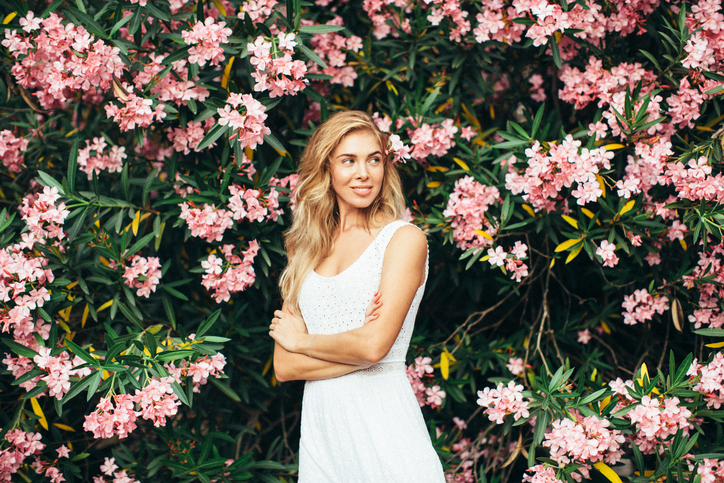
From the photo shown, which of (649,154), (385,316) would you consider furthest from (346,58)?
(385,316)

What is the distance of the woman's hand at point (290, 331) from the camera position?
182 cm

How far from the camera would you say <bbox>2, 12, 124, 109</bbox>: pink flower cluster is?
6.85 ft

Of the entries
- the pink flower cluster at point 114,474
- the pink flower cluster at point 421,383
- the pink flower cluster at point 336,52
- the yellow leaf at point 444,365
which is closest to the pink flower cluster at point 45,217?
the pink flower cluster at point 114,474

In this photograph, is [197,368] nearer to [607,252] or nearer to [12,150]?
[12,150]

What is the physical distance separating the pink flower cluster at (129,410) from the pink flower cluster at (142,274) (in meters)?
0.49

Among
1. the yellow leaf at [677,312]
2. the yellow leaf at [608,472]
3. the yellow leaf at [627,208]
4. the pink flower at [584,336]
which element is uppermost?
the yellow leaf at [627,208]

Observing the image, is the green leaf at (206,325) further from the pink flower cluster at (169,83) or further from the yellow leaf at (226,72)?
the yellow leaf at (226,72)

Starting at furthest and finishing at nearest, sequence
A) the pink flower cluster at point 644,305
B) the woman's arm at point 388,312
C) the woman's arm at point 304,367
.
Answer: the pink flower cluster at point 644,305, the woman's arm at point 304,367, the woman's arm at point 388,312

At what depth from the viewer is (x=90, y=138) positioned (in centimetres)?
277

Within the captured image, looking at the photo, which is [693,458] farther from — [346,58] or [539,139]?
[346,58]

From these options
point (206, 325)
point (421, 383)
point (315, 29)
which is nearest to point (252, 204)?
point (206, 325)

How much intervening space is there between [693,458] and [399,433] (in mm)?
1130

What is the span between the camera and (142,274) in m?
2.26

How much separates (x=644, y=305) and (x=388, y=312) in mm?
1424
